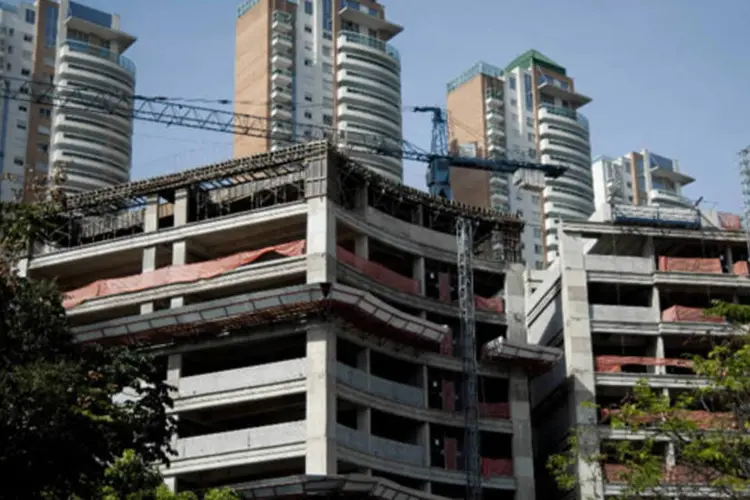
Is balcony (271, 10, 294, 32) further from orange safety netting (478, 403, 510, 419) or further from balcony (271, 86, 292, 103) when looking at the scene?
orange safety netting (478, 403, 510, 419)

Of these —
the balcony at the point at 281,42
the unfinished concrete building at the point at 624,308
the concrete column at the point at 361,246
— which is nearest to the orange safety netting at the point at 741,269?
the unfinished concrete building at the point at 624,308

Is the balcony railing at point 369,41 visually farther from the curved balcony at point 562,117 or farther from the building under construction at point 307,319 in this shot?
the building under construction at point 307,319

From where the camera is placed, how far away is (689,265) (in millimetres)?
70000

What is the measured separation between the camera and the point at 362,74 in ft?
445

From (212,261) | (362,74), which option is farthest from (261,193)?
(362,74)

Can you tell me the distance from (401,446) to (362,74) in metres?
79.1

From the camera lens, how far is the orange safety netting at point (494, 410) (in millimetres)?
→ 65375

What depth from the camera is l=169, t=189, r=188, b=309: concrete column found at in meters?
63.3

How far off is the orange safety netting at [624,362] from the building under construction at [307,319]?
3.33m

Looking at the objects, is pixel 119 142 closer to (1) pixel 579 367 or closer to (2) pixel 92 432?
(1) pixel 579 367

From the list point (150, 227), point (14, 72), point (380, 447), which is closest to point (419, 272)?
point (380, 447)

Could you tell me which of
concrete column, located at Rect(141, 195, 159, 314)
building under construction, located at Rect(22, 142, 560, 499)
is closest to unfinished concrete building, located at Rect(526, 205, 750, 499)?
building under construction, located at Rect(22, 142, 560, 499)

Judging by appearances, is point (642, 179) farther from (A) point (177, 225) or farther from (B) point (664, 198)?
(A) point (177, 225)

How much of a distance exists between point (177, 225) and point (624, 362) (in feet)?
77.3
